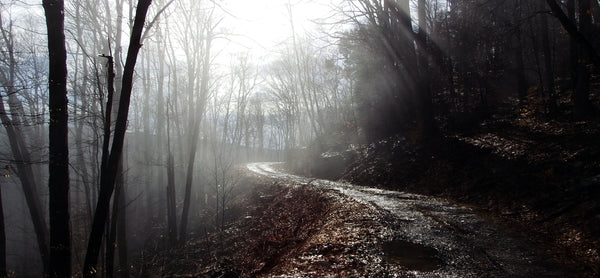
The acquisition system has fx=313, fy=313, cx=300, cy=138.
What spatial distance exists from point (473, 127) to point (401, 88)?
5276mm

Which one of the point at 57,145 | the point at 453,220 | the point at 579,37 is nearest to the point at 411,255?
the point at 453,220

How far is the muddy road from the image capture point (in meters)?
3.77

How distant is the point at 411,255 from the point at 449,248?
0.63 meters

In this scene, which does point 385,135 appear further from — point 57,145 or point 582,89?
point 57,145

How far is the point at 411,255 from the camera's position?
14.3 feet

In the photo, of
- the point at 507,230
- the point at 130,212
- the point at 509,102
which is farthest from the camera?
the point at 130,212

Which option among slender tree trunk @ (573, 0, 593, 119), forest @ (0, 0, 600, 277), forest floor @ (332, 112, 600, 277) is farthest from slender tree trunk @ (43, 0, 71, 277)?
slender tree trunk @ (573, 0, 593, 119)

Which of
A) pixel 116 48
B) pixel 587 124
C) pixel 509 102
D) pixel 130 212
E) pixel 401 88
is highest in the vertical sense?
pixel 116 48

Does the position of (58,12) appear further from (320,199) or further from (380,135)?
(380,135)

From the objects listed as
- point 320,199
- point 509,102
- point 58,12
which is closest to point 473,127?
point 509,102

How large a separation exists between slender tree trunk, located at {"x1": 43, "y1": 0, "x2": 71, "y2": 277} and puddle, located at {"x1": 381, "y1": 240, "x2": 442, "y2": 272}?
18.8 ft

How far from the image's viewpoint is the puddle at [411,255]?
13.1ft

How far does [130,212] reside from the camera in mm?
22984

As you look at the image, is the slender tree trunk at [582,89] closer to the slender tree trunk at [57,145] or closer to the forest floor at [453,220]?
the forest floor at [453,220]
